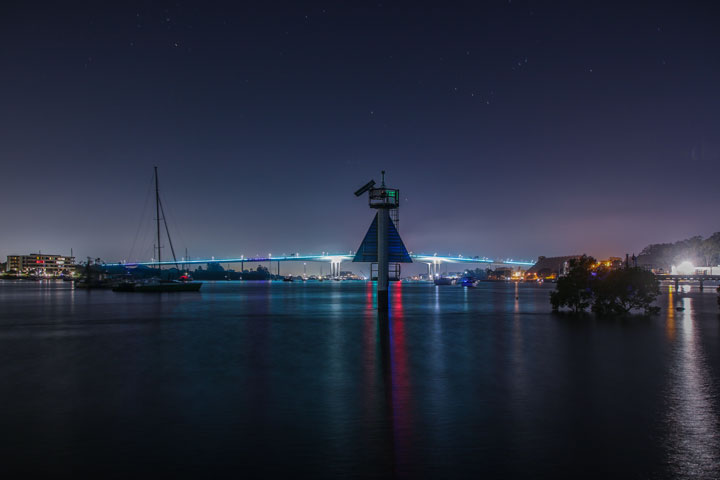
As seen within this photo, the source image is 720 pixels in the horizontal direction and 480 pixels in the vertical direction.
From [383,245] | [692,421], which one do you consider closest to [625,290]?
[383,245]

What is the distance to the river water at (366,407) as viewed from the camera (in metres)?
9.02

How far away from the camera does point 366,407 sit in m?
13.2

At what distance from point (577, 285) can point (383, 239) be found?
18503 millimetres

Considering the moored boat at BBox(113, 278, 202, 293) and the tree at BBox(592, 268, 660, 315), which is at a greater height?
the tree at BBox(592, 268, 660, 315)

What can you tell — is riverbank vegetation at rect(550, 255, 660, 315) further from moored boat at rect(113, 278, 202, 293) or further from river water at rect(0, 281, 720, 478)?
moored boat at rect(113, 278, 202, 293)

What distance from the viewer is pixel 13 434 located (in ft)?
35.2

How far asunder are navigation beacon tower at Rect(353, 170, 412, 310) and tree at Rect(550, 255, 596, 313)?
14.1 metres

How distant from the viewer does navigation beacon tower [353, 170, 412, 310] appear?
3881cm

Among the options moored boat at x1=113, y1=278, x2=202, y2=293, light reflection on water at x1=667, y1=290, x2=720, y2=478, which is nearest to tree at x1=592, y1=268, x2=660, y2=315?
light reflection on water at x1=667, y1=290, x2=720, y2=478

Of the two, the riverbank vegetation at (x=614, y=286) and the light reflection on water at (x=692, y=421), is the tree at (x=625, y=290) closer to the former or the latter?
the riverbank vegetation at (x=614, y=286)

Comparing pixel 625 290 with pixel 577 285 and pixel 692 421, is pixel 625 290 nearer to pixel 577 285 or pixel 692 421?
pixel 577 285

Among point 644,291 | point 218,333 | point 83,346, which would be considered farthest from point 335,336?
point 644,291

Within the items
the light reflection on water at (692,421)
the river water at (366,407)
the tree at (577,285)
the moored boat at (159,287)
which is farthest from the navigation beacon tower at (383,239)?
the moored boat at (159,287)

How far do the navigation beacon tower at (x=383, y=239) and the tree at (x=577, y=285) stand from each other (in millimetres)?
14124
